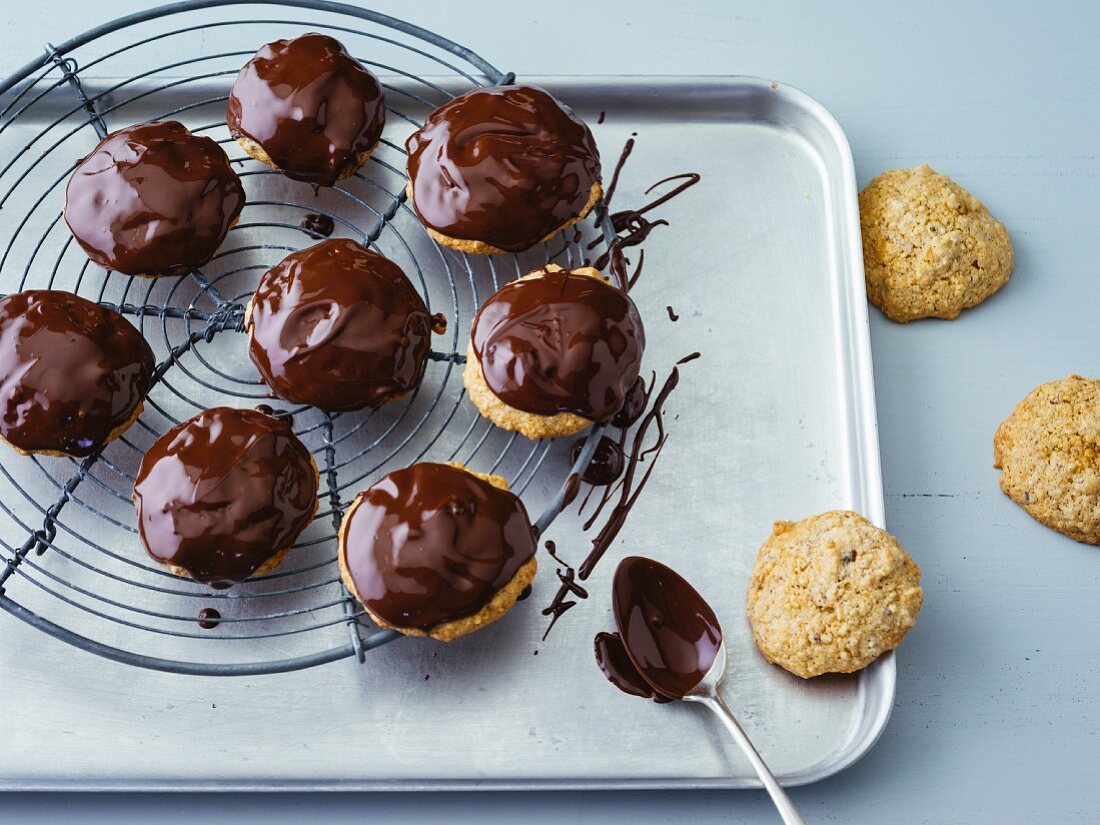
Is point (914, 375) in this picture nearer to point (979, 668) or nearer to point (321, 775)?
point (979, 668)

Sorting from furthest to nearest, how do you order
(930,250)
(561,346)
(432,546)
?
(930,250) < (561,346) < (432,546)

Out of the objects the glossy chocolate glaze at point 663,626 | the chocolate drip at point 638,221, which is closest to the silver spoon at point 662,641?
the glossy chocolate glaze at point 663,626

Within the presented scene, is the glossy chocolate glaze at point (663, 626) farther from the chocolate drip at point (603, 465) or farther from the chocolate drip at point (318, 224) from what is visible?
the chocolate drip at point (318, 224)

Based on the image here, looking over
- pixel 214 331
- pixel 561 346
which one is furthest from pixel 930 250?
pixel 214 331

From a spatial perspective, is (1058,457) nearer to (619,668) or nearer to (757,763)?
(757,763)

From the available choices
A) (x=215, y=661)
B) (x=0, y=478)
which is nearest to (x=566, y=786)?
(x=215, y=661)
